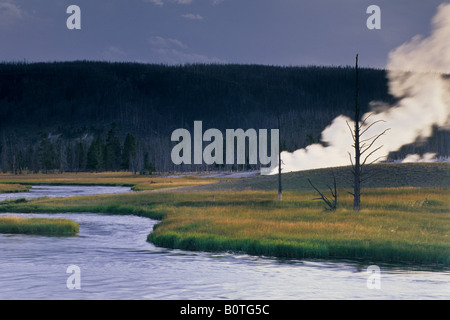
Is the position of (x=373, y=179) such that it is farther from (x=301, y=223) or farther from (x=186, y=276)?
(x=186, y=276)

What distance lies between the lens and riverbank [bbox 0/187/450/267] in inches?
1249

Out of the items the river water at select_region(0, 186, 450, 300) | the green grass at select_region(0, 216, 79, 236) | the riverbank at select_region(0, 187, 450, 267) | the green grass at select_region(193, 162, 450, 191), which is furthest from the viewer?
the green grass at select_region(193, 162, 450, 191)

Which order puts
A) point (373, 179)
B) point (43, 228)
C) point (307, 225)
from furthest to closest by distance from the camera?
point (373, 179), point (43, 228), point (307, 225)

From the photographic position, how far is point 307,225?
38.7m

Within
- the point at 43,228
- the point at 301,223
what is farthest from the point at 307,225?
the point at 43,228

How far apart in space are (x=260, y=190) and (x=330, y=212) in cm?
2886

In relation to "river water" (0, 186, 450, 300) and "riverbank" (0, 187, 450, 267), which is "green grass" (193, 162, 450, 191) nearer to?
"riverbank" (0, 187, 450, 267)

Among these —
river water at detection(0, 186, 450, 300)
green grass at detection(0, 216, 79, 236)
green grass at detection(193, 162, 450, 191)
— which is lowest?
river water at detection(0, 186, 450, 300)

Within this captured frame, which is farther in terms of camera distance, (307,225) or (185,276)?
(307,225)

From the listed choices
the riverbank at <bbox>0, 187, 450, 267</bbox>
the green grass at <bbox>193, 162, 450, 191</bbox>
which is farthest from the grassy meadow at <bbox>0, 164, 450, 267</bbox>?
the green grass at <bbox>193, 162, 450, 191</bbox>

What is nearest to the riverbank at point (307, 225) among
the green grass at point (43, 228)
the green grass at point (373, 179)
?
the green grass at point (43, 228)

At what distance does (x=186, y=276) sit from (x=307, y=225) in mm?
13949

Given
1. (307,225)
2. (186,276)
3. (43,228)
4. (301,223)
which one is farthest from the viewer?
(43,228)
